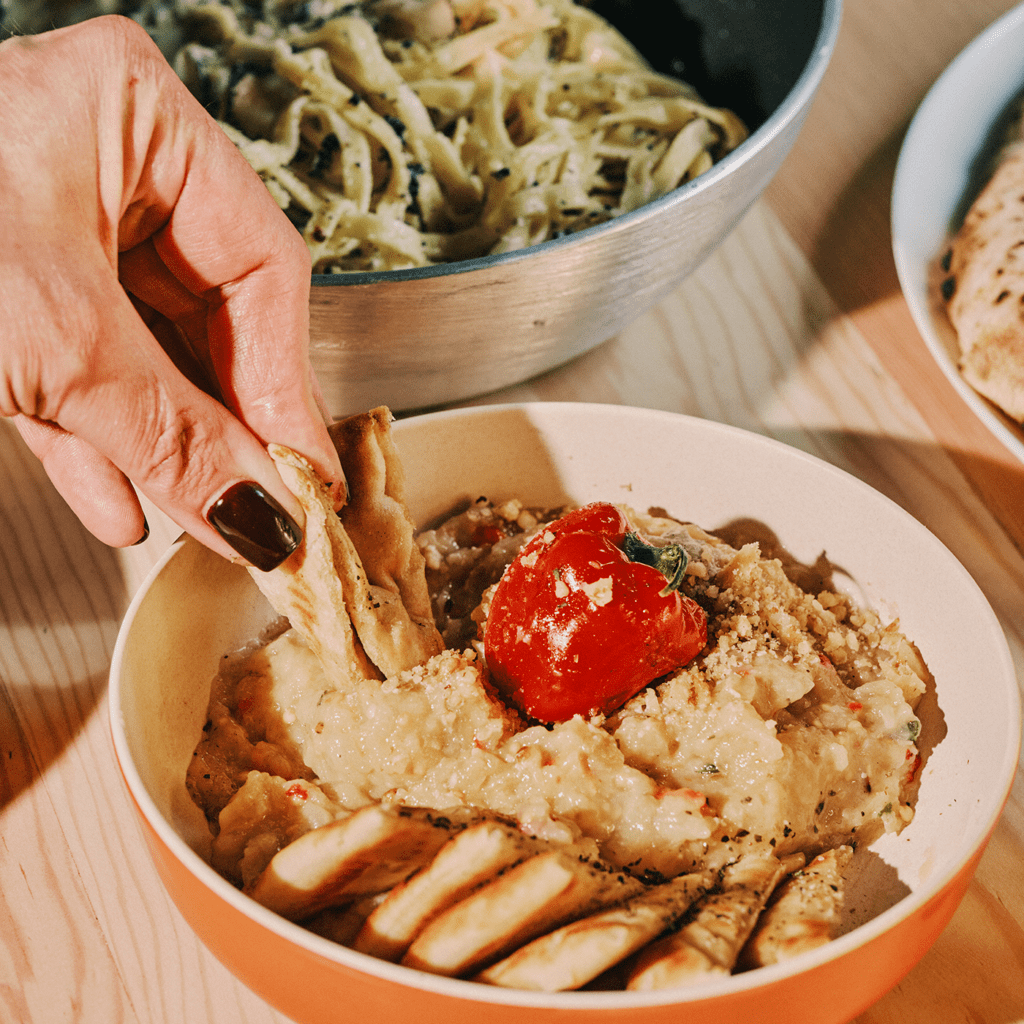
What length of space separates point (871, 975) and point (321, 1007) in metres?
0.44

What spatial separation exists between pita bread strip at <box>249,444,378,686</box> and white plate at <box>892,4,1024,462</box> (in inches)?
37.7

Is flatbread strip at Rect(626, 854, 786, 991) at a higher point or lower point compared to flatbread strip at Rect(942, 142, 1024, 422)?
lower

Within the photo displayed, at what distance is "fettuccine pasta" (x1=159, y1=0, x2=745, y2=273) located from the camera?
1.60 metres

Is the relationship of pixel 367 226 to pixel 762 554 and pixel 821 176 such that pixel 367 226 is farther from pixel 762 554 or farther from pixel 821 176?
pixel 821 176

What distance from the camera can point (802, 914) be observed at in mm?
829

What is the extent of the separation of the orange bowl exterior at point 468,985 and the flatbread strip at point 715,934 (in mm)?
31

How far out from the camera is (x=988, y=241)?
1.58 metres

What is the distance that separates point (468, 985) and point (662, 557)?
0.47 meters

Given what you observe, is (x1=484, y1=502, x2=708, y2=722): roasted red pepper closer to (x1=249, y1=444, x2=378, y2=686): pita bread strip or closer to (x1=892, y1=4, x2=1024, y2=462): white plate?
(x1=249, y1=444, x2=378, y2=686): pita bread strip

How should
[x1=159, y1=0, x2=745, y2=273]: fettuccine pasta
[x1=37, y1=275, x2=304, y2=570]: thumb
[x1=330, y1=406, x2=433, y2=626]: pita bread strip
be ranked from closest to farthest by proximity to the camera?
[x1=37, y1=275, x2=304, y2=570]: thumb < [x1=330, y1=406, x2=433, y2=626]: pita bread strip < [x1=159, y1=0, x2=745, y2=273]: fettuccine pasta

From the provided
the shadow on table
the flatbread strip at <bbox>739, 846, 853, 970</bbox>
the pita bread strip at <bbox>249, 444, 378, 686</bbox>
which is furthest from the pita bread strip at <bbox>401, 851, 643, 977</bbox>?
the shadow on table

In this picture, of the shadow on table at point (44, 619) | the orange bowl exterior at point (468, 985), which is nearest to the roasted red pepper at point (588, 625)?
the orange bowl exterior at point (468, 985)

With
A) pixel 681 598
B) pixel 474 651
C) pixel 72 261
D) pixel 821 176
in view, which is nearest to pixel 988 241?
pixel 821 176

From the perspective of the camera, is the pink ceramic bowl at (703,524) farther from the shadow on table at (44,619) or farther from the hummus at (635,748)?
the shadow on table at (44,619)
